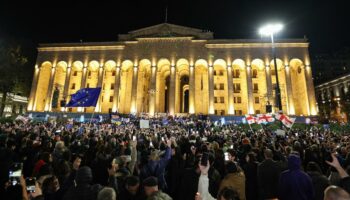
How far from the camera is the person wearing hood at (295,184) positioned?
378 cm

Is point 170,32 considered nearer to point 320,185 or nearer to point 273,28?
point 273,28

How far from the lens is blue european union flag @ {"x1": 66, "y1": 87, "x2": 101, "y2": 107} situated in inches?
602

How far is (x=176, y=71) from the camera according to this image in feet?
141

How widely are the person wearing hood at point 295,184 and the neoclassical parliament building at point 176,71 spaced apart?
34.9 metres

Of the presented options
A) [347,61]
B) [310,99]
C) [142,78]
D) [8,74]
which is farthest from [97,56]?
[347,61]

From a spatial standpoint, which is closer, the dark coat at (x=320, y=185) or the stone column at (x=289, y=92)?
the dark coat at (x=320, y=185)

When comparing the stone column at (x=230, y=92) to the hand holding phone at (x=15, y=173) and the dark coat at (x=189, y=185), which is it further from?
the hand holding phone at (x=15, y=173)

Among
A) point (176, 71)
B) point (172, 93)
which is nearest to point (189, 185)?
point (172, 93)

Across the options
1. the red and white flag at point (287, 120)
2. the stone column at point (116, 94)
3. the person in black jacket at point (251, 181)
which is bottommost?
the person in black jacket at point (251, 181)

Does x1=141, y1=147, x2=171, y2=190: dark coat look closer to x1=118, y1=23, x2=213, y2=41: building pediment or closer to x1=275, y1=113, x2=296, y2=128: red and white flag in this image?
x1=275, y1=113, x2=296, y2=128: red and white flag

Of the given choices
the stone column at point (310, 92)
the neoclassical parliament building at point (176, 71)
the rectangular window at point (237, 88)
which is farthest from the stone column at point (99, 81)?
the stone column at point (310, 92)

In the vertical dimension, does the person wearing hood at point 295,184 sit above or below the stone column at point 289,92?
below

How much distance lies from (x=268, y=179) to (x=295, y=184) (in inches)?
40.4

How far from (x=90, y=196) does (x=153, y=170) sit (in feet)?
6.20
